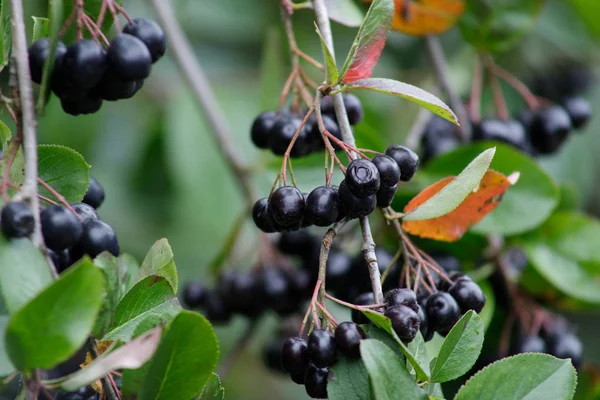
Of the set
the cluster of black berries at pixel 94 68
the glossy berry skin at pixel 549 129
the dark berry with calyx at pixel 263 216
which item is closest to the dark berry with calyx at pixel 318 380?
the dark berry with calyx at pixel 263 216

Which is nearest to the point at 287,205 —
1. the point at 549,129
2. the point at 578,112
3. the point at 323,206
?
the point at 323,206

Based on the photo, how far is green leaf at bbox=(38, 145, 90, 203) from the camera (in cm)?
95

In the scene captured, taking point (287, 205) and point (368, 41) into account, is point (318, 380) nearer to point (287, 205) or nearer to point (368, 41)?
point (287, 205)

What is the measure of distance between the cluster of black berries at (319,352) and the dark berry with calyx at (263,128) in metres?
0.44

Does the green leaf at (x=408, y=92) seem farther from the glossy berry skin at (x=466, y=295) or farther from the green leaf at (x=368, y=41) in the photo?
the glossy berry skin at (x=466, y=295)

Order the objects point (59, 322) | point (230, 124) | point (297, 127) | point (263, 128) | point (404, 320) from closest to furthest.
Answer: point (59, 322) → point (404, 320) → point (297, 127) → point (263, 128) → point (230, 124)

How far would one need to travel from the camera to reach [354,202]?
34.9 inches

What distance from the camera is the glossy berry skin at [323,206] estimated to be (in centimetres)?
89

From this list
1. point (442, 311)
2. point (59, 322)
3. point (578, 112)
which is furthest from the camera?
point (578, 112)

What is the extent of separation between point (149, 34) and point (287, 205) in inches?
11.5

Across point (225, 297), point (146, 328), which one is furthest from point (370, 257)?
point (225, 297)

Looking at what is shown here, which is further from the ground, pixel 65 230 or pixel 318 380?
pixel 65 230

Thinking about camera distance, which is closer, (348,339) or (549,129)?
(348,339)

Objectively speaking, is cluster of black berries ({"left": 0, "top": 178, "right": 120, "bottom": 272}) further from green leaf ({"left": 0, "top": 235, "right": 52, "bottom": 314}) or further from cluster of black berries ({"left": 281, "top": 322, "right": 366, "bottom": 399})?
cluster of black berries ({"left": 281, "top": 322, "right": 366, "bottom": 399})
